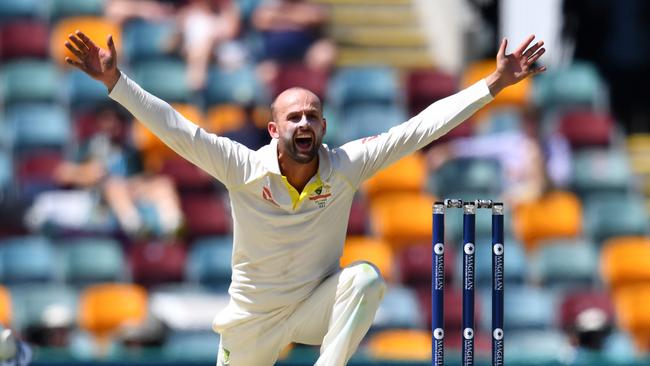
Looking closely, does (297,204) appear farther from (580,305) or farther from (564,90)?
(564,90)

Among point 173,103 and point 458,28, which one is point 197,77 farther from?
point 458,28

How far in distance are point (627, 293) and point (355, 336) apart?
5835 mm

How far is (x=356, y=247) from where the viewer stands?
39.9 feet

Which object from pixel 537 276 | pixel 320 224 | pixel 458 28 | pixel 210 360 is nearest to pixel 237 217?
pixel 320 224

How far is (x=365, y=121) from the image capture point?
13.3 meters

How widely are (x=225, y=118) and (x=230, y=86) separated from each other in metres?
0.52

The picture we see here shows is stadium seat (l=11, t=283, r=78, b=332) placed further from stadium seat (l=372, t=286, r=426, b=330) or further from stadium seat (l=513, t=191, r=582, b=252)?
stadium seat (l=513, t=191, r=582, b=252)

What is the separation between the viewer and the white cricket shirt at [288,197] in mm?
7316

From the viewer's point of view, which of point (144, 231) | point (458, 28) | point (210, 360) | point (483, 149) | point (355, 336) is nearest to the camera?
point (355, 336)

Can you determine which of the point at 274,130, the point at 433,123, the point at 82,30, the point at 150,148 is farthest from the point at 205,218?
the point at 433,123

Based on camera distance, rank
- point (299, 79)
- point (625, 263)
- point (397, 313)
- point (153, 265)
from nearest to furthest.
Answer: point (397, 313) → point (153, 265) → point (625, 263) → point (299, 79)

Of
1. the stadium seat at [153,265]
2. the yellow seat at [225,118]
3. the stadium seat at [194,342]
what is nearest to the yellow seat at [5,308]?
the stadium seat at [153,265]

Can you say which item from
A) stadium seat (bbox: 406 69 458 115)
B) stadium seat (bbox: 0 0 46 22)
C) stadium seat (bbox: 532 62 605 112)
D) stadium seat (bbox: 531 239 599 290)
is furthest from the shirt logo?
stadium seat (bbox: 0 0 46 22)

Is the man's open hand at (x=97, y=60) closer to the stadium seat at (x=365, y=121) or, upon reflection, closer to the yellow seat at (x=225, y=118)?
the yellow seat at (x=225, y=118)
